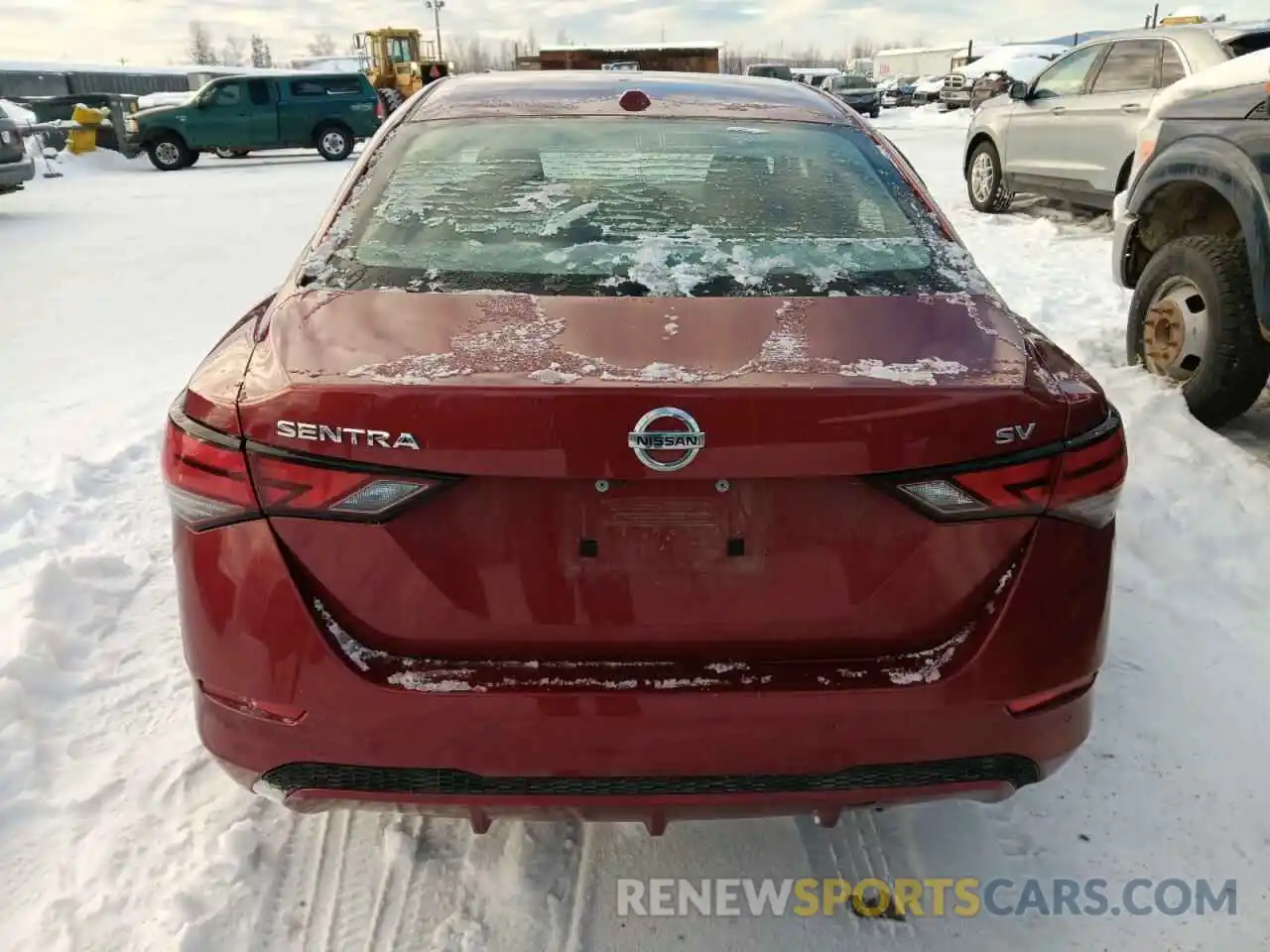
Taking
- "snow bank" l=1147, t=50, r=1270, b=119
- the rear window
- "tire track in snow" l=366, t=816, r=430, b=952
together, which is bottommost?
"tire track in snow" l=366, t=816, r=430, b=952

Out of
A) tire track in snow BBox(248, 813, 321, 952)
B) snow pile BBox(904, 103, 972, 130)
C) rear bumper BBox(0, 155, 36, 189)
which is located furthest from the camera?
snow pile BBox(904, 103, 972, 130)

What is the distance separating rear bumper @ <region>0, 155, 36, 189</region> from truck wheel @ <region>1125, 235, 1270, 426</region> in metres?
12.8

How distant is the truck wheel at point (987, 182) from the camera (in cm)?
1178

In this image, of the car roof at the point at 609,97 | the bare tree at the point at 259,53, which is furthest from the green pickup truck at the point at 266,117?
the bare tree at the point at 259,53

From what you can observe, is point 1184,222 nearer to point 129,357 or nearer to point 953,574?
point 953,574

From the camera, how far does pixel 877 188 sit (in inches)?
106

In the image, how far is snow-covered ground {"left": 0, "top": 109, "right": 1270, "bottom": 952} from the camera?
222 centimetres

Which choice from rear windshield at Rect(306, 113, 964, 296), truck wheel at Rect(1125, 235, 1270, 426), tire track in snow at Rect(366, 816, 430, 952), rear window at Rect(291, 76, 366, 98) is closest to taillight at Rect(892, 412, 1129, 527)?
rear windshield at Rect(306, 113, 964, 296)

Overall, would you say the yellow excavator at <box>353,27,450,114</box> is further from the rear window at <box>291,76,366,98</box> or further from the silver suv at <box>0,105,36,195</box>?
the silver suv at <box>0,105,36,195</box>

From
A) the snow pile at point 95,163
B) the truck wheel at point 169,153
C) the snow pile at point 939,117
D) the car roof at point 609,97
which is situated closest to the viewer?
the car roof at point 609,97

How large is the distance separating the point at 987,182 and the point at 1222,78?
7.73m

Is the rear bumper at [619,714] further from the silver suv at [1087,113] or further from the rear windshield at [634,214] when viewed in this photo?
the silver suv at [1087,113]

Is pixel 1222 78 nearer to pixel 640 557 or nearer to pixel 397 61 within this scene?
pixel 640 557

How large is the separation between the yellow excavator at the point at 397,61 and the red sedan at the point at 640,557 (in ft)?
120
